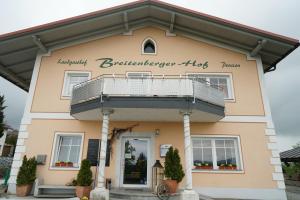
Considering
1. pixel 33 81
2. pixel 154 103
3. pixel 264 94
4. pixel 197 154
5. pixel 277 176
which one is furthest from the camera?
pixel 33 81

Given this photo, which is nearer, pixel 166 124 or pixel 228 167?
pixel 228 167

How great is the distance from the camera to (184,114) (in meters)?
9.05

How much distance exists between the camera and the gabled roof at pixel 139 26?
35.2 feet

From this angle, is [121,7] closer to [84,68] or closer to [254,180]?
[84,68]

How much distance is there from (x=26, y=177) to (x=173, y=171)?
5.66m

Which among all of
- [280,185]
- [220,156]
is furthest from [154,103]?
[280,185]

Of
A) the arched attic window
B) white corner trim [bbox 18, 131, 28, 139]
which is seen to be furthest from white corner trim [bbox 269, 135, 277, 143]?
white corner trim [bbox 18, 131, 28, 139]

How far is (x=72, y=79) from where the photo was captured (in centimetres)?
1174

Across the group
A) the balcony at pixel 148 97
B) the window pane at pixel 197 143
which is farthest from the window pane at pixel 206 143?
the balcony at pixel 148 97

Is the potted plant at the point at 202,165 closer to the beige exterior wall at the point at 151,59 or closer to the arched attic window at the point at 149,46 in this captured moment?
the beige exterior wall at the point at 151,59

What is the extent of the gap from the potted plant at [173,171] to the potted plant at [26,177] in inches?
209

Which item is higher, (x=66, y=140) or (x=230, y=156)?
(x=66, y=140)

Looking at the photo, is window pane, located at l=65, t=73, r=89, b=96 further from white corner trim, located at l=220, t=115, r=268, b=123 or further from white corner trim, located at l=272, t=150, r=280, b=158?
white corner trim, located at l=272, t=150, r=280, b=158

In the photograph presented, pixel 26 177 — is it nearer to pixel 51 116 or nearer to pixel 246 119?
pixel 51 116
